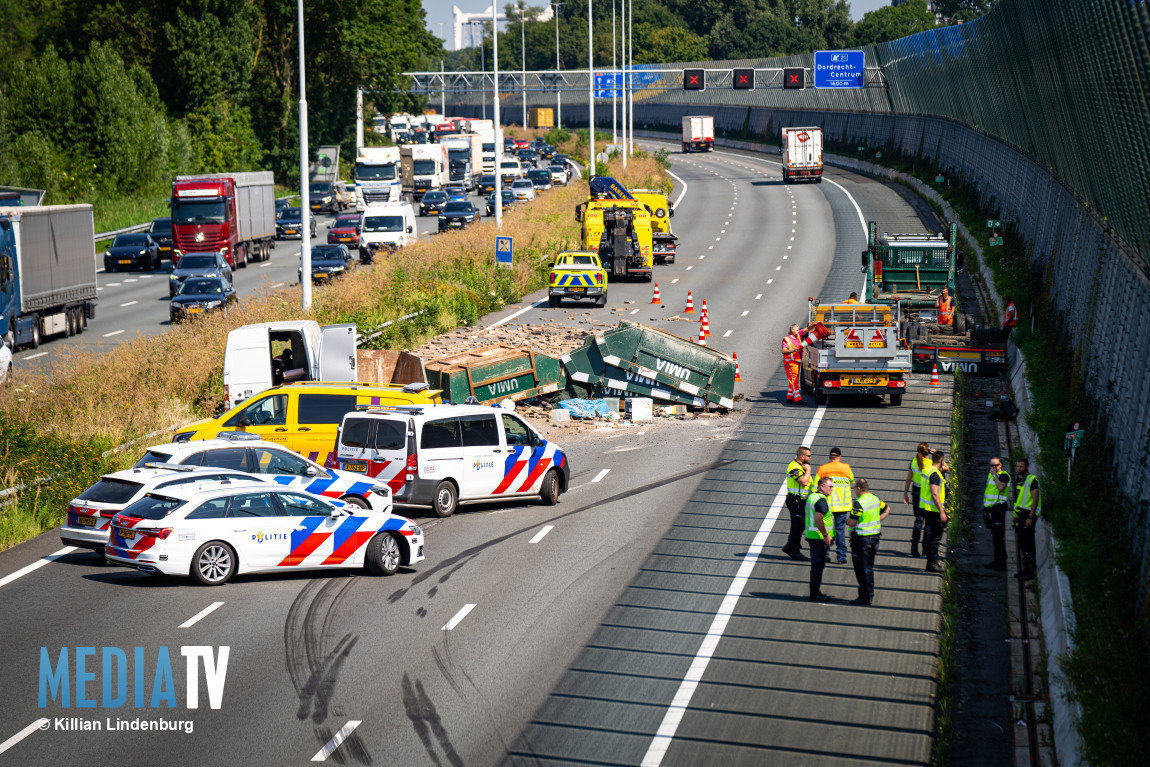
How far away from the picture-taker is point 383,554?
1795 cm

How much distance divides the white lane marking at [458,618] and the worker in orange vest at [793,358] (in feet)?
49.6

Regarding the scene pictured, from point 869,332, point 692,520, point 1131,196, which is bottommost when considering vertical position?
point 692,520

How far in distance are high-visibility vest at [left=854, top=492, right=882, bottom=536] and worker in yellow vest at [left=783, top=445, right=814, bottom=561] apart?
200 cm

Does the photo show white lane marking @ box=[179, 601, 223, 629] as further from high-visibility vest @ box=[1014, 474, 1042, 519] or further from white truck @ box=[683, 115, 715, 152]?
white truck @ box=[683, 115, 715, 152]

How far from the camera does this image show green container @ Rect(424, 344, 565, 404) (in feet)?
88.4

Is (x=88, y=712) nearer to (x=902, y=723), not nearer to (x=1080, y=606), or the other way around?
(x=902, y=723)

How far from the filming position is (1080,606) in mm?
13672

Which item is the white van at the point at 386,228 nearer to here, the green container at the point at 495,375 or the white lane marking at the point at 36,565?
the green container at the point at 495,375

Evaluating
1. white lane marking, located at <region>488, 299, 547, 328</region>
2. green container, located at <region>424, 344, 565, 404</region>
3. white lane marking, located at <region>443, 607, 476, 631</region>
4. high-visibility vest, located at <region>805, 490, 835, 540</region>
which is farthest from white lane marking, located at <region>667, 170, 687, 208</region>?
white lane marking, located at <region>443, 607, 476, 631</region>

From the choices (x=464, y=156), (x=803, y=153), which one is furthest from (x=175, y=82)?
(x=803, y=153)

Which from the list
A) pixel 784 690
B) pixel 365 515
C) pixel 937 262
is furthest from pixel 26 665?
pixel 937 262

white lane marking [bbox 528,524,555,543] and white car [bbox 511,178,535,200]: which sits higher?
white car [bbox 511,178,535,200]

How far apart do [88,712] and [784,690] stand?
7.01 metres

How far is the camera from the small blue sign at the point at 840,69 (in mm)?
91125
